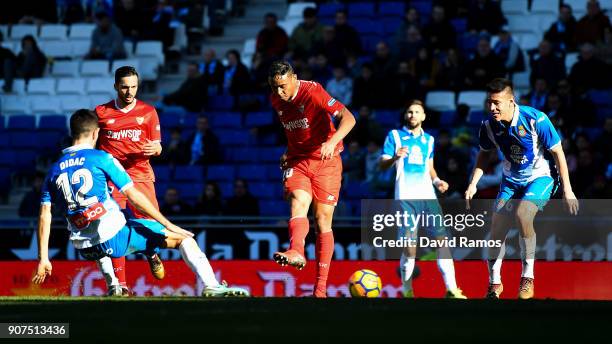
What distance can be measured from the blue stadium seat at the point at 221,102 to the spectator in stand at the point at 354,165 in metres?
2.91

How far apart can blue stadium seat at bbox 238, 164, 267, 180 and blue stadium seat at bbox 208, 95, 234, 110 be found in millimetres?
1749

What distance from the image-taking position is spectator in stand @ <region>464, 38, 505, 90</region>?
17906 millimetres

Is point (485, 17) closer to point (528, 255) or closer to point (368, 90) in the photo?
point (368, 90)

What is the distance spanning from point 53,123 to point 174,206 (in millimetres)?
4205

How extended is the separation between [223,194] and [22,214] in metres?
2.96

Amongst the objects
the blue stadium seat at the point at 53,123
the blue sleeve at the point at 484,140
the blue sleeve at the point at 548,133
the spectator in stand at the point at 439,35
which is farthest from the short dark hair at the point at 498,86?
the blue stadium seat at the point at 53,123

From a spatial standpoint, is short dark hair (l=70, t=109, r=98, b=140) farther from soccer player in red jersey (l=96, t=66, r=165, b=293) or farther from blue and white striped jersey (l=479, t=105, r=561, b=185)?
blue and white striped jersey (l=479, t=105, r=561, b=185)

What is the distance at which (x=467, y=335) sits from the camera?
657 cm

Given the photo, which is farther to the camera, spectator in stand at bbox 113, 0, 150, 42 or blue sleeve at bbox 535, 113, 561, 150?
spectator in stand at bbox 113, 0, 150, 42

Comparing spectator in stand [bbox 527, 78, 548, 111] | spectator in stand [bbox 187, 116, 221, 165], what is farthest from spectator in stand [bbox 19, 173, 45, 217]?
spectator in stand [bbox 527, 78, 548, 111]

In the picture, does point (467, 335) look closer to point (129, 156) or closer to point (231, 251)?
point (129, 156)

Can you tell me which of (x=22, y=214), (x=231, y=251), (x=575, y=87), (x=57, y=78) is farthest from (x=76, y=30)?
(x=575, y=87)

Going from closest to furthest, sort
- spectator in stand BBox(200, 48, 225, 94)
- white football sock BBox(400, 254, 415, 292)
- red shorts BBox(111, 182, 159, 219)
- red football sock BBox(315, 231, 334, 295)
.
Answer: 1. red football sock BBox(315, 231, 334, 295)
2. red shorts BBox(111, 182, 159, 219)
3. white football sock BBox(400, 254, 415, 292)
4. spectator in stand BBox(200, 48, 225, 94)

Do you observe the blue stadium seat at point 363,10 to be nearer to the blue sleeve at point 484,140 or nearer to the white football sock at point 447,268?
the white football sock at point 447,268
